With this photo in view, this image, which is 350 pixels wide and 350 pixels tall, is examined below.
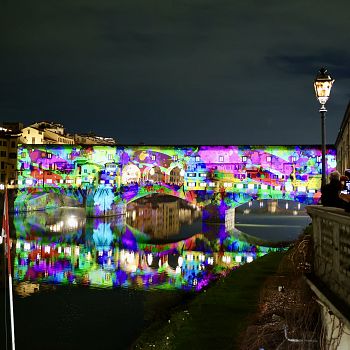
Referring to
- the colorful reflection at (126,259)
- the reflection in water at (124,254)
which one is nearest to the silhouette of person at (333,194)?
the colorful reflection at (126,259)

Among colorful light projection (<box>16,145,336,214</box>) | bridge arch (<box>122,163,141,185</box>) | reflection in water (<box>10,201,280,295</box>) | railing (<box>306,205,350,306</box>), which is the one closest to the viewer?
railing (<box>306,205,350,306</box>)

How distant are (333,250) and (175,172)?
2443 inches

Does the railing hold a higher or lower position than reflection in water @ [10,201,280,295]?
higher

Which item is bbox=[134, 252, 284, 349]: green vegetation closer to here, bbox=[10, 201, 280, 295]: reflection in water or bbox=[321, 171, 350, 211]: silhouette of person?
bbox=[321, 171, 350, 211]: silhouette of person

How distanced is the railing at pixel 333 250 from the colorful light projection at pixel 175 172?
2051 inches

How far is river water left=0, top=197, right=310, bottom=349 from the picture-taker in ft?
61.8

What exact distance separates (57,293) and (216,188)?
136 ft

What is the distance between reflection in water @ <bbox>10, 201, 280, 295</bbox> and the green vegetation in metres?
7.10

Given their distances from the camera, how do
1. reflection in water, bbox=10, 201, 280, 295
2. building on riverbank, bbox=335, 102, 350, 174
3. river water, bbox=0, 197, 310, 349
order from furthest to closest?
reflection in water, bbox=10, 201, 280, 295, building on riverbank, bbox=335, 102, 350, 174, river water, bbox=0, 197, 310, 349

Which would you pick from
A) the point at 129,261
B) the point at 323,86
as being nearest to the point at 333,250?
the point at 323,86

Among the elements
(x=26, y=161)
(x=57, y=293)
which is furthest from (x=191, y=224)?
(x=57, y=293)

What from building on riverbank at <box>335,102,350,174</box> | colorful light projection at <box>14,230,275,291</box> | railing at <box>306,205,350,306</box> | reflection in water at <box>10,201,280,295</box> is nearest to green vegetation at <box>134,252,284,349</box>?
railing at <box>306,205,350,306</box>

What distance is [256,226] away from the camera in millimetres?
63000

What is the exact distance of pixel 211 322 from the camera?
1527 centimetres
